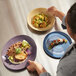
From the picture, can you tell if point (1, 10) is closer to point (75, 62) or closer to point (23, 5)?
point (23, 5)

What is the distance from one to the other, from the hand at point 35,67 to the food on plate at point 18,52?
0.18 feet

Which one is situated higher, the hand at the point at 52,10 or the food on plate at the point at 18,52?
the hand at the point at 52,10

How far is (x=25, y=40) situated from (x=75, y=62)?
395 mm

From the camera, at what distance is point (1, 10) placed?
→ 1007 mm

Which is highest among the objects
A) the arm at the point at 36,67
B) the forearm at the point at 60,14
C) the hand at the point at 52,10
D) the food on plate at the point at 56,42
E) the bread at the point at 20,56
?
the hand at the point at 52,10

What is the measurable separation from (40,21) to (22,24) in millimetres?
127

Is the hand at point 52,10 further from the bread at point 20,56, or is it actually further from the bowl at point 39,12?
the bread at point 20,56

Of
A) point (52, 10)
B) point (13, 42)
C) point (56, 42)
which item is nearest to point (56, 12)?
point (52, 10)

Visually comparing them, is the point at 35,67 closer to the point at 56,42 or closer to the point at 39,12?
the point at 56,42

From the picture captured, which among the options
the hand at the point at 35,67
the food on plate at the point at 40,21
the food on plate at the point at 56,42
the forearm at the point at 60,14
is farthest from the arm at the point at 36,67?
the forearm at the point at 60,14

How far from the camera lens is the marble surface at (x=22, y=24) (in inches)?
32.6

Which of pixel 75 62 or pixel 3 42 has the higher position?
pixel 3 42

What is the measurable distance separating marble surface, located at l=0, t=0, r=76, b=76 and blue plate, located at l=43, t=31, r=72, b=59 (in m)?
0.03

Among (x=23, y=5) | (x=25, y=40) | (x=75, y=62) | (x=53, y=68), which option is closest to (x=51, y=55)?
(x=53, y=68)
